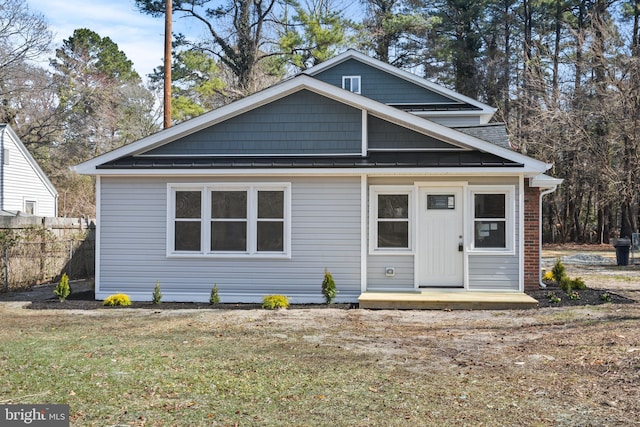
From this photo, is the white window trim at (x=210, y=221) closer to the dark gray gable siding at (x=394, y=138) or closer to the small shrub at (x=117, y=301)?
the small shrub at (x=117, y=301)

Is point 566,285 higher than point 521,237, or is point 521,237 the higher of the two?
point 521,237

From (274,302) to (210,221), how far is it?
7.43ft

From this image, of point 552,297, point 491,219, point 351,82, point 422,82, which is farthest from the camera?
point 351,82

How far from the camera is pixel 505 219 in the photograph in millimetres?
12469

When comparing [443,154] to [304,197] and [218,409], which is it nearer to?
[304,197]

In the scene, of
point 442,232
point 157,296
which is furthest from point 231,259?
point 442,232

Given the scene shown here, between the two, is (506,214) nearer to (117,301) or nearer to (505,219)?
(505,219)

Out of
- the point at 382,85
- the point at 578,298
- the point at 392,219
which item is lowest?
the point at 578,298

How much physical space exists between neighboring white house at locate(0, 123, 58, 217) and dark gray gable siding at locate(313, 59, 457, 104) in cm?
1717

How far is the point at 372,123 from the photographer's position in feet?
42.0

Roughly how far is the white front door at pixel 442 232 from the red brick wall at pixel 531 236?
159cm

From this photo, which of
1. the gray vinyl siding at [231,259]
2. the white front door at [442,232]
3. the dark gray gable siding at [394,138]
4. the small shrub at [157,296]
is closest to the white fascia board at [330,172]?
the gray vinyl siding at [231,259]

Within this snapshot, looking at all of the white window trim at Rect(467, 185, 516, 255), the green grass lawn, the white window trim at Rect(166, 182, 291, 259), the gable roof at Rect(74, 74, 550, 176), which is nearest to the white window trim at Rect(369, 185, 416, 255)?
the gable roof at Rect(74, 74, 550, 176)

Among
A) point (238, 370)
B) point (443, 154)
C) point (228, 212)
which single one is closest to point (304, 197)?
point (228, 212)
